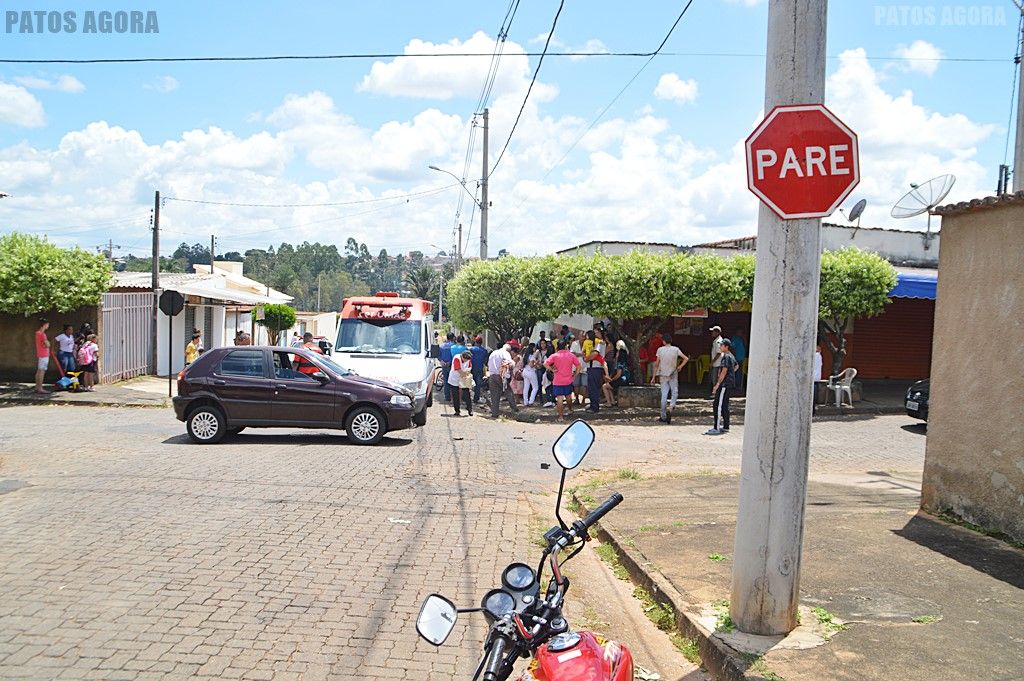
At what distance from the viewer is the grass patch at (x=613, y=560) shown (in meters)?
7.54

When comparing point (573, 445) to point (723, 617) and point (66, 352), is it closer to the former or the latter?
point (723, 617)

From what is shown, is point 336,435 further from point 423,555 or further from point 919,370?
point 919,370

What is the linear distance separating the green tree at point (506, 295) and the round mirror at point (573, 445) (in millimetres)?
17364

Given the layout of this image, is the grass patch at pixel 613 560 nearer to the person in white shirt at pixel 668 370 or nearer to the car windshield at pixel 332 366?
the car windshield at pixel 332 366

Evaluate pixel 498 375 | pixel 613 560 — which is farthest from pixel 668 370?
pixel 613 560

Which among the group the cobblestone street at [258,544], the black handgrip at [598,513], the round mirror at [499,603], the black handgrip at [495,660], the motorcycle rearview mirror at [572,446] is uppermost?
the motorcycle rearview mirror at [572,446]

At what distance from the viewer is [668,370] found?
1794cm

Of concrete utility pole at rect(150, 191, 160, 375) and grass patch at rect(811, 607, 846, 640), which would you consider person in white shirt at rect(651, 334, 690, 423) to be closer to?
grass patch at rect(811, 607, 846, 640)

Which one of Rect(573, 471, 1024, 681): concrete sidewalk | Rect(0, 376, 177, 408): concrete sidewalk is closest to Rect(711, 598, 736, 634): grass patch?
Rect(573, 471, 1024, 681): concrete sidewalk

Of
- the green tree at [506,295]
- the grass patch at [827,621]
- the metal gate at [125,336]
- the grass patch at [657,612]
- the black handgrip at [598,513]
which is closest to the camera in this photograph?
the black handgrip at [598,513]

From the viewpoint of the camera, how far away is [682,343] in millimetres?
25484

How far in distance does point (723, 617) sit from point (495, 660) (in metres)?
3.35

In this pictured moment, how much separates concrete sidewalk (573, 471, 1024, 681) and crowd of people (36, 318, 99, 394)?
16463 mm

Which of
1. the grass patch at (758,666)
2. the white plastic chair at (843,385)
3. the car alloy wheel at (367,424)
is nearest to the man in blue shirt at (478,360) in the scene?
the car alloy wheel at (367,424)
